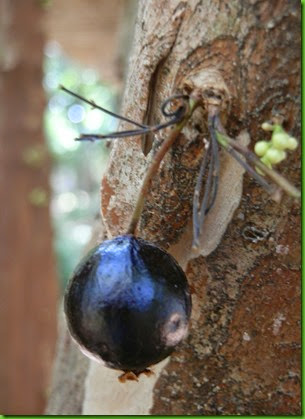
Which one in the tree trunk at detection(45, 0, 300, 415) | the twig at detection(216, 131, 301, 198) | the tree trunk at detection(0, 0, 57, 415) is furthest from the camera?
the tree trunk at detection(0, 0, 57, 415)

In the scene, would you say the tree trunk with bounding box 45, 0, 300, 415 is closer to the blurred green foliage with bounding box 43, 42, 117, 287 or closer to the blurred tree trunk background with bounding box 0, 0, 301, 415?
the blurred tree trunk background with bounding box 0, 0, 301, 415

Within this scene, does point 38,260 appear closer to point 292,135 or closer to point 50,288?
point 50,288

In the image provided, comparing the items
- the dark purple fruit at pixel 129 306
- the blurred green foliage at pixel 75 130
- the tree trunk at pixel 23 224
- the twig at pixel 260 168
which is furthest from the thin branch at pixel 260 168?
the blurred green foliage at pixel 75 130

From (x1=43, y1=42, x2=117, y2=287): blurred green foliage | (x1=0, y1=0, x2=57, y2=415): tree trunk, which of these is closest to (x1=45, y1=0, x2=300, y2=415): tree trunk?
(x1=0, y1=0, x2=57, y2=415): tree trunk

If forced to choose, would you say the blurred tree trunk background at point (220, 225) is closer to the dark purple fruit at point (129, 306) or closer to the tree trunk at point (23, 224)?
the dark purple fruit at point (129, 306)

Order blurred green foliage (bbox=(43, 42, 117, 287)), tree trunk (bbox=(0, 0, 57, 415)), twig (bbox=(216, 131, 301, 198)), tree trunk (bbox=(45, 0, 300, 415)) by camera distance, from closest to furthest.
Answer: twig (bbox=(216, 131, 301, 198)) < tree trunk (bbox=(45, 0, 300, 415)) < tree trunk (bbox=(0, 0, 57, 415)) < blurred green foliage (bbox=(43, 42, 117, 287))

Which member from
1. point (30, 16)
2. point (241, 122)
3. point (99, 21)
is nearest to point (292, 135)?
point (241, 122)

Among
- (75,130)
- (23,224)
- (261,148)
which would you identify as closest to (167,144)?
(261,148)

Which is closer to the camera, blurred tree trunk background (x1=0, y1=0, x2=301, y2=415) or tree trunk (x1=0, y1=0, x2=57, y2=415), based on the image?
blurred tree trunk background (x1=0, y1=0, x2=301, y2=415)
